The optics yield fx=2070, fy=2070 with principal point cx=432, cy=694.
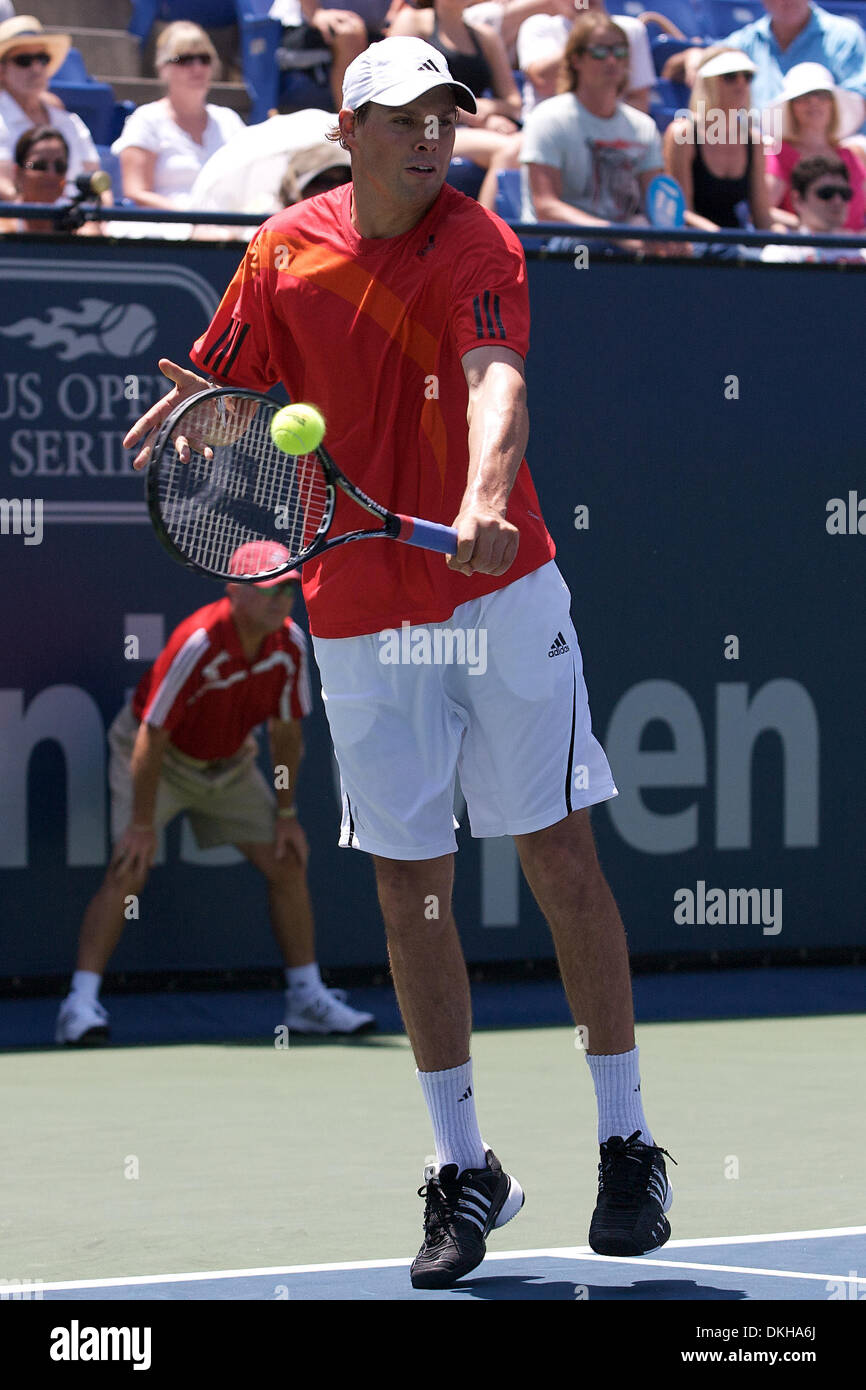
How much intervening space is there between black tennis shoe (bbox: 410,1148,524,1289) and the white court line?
0.50ft

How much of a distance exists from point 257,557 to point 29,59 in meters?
5.44

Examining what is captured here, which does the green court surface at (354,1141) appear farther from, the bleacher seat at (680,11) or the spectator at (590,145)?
the bleacher seat at (680,11)

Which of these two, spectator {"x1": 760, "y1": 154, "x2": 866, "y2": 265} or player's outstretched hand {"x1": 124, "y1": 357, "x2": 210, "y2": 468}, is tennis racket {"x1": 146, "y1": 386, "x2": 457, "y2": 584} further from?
spectator {"x1": 760, "y1": 154, "x2": 866, "y2": 265}

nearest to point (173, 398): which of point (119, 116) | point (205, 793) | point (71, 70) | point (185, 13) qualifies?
point (205, 793)

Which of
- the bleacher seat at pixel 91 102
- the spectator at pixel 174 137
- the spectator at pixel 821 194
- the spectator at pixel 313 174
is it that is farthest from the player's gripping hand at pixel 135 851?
the bleacher seat at pixel 91 102

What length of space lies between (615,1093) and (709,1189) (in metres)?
0.96

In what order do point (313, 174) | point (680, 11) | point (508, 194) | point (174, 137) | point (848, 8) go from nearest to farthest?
point (313, 174) → point (508, 194) → point (174, 137) → point (680, 11) → point (848, 8)

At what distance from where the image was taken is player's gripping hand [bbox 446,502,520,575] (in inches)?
127

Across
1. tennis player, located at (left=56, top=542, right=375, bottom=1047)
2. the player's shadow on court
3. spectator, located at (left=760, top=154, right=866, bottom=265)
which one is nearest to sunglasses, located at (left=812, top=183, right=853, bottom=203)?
spectator, located at (left=760, top=154, right=866, bottom=265)

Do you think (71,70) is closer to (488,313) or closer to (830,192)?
(830,192)

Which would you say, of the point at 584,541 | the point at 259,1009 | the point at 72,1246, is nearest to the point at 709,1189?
the point at 72,1246

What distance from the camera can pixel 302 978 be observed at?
6.63m

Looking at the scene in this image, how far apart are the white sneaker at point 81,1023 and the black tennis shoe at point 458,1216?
2.85 metres
